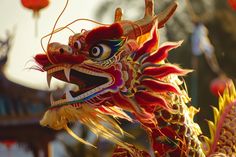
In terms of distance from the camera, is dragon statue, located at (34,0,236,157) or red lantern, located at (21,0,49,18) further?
red lantern, located at (21,0,49,18)

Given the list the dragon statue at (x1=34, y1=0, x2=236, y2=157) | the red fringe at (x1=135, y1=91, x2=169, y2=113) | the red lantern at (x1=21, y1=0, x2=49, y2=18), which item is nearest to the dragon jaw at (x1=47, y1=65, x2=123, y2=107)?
the dragon statue at (x1=34, y1=0, x2=236, y2=157)

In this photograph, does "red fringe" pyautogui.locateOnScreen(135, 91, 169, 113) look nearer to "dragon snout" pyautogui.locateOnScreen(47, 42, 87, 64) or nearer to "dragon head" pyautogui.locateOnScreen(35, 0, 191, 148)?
"dragon head" pyautogui.locateOnScreen(35, 0, 191, 148)

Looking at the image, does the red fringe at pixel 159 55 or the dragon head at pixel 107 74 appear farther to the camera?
the red fringe at pixel 159 55

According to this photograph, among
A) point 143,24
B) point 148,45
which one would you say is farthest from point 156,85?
point 143,24

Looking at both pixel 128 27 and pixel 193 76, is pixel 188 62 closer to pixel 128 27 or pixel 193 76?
pixel 193 76

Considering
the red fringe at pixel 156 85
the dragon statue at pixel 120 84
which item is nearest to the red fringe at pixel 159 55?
the dragon statue at pixel 120 84

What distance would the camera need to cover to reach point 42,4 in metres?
7.31

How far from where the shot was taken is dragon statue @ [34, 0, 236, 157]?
15.0 ft

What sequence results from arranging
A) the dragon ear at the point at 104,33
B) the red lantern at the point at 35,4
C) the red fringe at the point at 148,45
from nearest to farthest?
1. the dragon ear at the point at 104,33
2. the red fringe at the point at 148,45
3. the red lantern at the point at 35,4

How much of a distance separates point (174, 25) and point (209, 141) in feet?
58.7

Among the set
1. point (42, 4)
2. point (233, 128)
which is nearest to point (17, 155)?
point (42, 4)

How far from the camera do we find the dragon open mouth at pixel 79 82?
15.0 feet

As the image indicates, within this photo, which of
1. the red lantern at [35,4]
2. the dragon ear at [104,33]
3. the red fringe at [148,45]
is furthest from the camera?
the red lantern at [35,4]

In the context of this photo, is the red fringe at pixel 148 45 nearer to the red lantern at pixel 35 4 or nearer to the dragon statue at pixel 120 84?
the dragon statue at pixel 120 84
